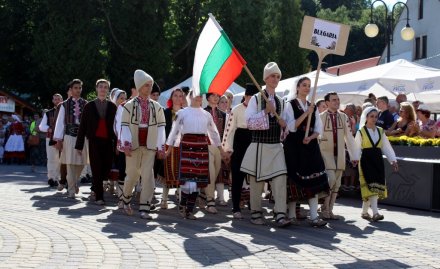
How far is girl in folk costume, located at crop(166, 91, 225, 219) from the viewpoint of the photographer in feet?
37.2

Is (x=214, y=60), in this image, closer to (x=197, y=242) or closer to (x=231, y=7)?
(x=197, y=242)

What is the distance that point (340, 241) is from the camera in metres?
9.40

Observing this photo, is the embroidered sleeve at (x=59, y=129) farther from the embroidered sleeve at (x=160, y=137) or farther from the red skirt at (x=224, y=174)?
the embroidered sleeve at (x=160, y=137)

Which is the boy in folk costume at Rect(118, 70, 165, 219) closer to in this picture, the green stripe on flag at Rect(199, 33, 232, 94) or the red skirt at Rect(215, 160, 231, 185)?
the green stripe on flag at Rect(199, 33, 232, 94)

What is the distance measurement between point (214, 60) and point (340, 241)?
3197 millimetres

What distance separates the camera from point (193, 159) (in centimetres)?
1137

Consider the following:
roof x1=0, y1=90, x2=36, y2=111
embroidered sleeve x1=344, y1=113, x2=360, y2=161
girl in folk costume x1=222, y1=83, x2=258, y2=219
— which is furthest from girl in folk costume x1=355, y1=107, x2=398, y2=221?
roof x1=0, y1=90, x2=36, y2=111

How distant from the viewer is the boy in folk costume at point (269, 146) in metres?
10.6

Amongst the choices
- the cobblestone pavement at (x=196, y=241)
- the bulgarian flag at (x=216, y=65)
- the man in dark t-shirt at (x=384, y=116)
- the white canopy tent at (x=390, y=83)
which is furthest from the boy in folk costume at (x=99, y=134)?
the white canopy tent at (x=390, y=83)

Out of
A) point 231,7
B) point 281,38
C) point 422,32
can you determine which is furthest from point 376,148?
point 281,38

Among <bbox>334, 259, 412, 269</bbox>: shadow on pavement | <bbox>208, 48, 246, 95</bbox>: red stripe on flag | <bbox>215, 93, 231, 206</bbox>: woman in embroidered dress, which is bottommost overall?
<bbox>334, 259, 412, 269</bbox>: shadow on pavement

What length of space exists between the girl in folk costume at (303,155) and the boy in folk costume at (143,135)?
75.4 inches

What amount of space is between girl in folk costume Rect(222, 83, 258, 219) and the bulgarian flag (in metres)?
0.90

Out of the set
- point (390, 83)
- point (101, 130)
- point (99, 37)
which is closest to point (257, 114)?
point (101, 130)
